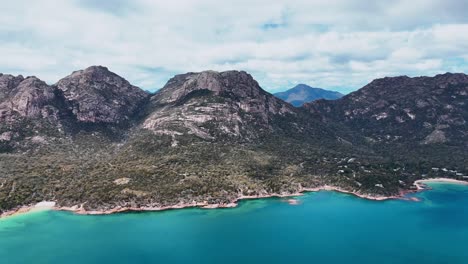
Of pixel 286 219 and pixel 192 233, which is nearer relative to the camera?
pixel 192 233

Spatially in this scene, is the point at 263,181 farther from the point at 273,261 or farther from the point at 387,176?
the point at 273,261

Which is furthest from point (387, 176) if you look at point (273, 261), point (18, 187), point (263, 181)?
point (18, 187)

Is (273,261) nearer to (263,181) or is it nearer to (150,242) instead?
(150,242)

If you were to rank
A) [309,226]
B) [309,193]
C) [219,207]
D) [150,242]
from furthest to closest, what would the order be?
[309,193] → [219,207] → [309,226] → [150,242]

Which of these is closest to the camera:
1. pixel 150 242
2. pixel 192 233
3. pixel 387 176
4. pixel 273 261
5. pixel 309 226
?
pixel 273 261

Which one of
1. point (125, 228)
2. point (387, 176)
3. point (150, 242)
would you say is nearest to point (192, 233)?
point (150, 242)

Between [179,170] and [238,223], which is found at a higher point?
[179,170]
